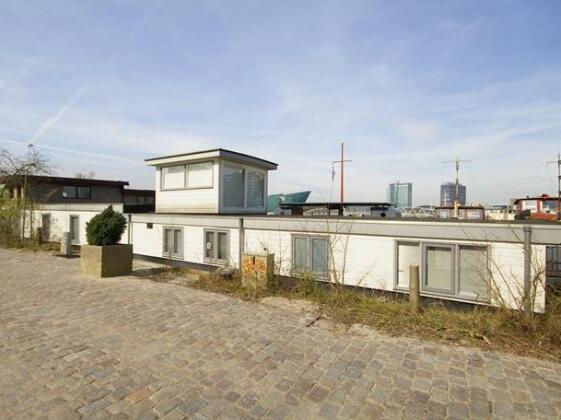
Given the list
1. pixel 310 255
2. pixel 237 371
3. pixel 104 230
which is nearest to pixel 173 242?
pixel 104 230

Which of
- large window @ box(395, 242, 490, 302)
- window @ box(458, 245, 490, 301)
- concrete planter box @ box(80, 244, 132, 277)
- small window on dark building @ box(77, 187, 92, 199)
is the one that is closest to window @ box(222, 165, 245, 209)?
concrete planter box @ box(80, 244, 132, 277)

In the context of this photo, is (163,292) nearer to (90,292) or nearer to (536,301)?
(90,292)

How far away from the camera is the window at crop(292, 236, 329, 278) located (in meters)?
8.79

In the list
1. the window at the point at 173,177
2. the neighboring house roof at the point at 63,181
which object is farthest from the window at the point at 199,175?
the neighboring house roof at the point at 63,181

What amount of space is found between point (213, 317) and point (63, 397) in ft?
10.5

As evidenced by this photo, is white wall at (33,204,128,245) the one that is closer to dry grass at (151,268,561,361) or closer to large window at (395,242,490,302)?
dry grass at (151,268,561,361)

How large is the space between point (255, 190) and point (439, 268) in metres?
9.74

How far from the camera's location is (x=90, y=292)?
852cm

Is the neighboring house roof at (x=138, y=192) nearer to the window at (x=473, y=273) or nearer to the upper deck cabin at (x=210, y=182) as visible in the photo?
the upper deck cabin at (x=210, y=182)

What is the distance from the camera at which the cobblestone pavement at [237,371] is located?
12.1 ft

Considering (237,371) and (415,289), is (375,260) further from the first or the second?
(237,371)

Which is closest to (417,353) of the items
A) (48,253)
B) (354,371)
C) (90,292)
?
(354,371)

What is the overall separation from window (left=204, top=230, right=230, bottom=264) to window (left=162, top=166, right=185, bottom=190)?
4149mm

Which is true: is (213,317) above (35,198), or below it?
below
